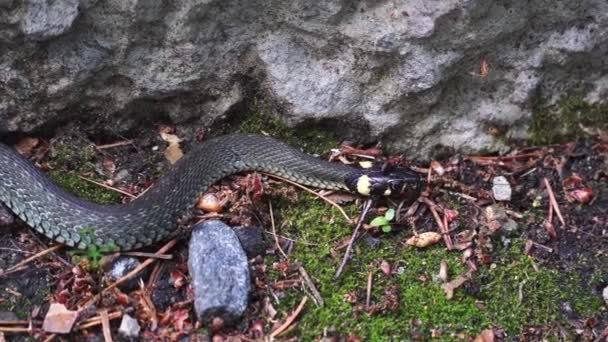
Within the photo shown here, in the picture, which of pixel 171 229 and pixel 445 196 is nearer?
pixel 171 229

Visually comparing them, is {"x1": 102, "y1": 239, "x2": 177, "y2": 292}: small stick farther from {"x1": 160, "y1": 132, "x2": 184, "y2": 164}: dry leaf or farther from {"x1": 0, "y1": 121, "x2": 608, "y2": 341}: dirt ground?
{"x1": 160, "y1": 132, "x2": 184, "y2": 164}: dry leaf

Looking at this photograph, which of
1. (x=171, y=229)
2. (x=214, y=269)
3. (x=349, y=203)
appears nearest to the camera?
(x=214, y=269)

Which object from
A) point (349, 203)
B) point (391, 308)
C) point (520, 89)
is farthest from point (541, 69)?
point (391, 308)

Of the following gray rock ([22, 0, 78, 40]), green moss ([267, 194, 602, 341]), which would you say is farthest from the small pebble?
gray rock ([22, 0, 78, 40])

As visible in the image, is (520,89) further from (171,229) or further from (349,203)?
(171,229)

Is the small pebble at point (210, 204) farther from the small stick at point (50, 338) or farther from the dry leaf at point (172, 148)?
the small stick at point (50, 338)
